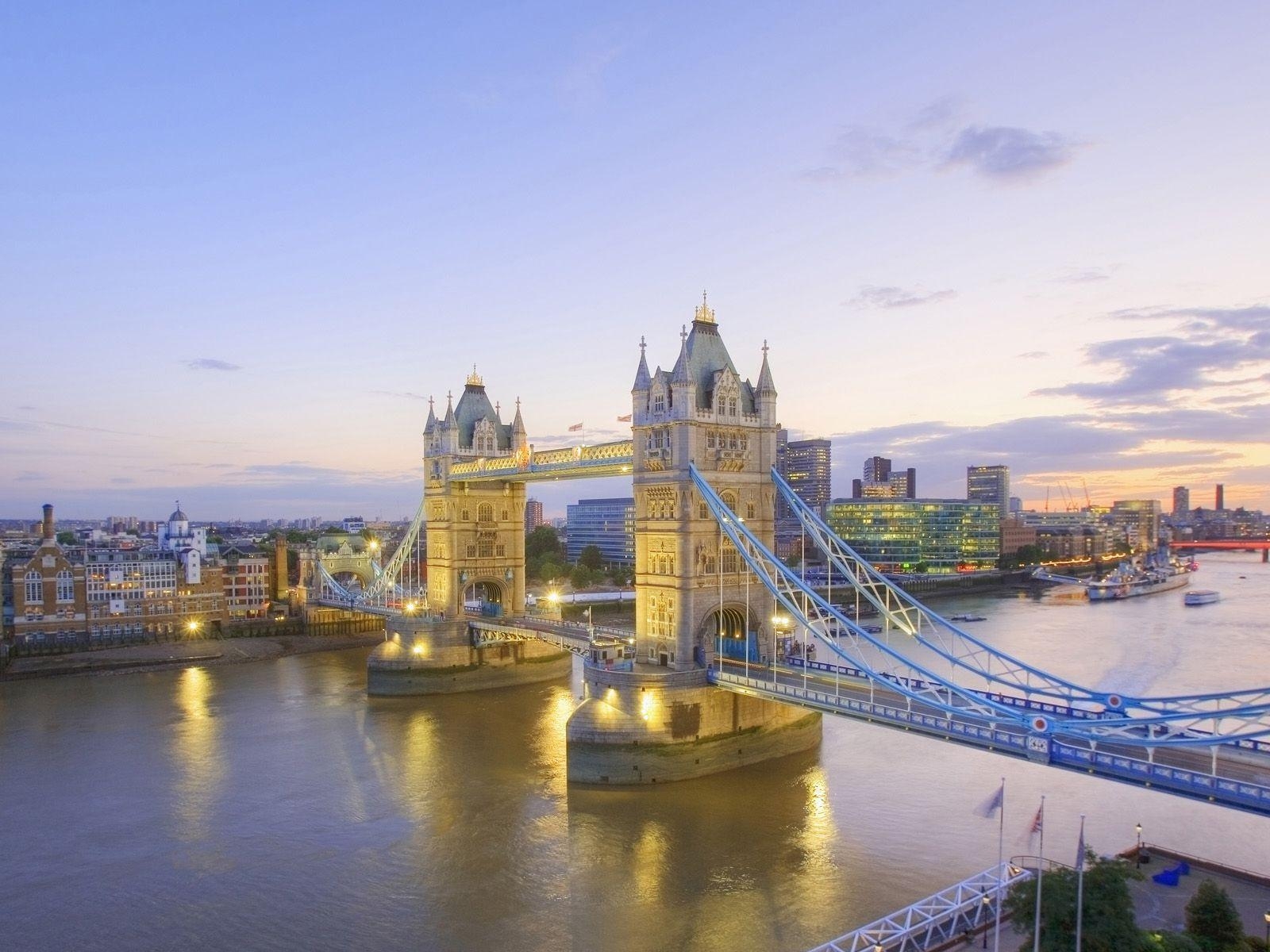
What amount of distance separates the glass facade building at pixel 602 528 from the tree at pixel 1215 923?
5911 inches

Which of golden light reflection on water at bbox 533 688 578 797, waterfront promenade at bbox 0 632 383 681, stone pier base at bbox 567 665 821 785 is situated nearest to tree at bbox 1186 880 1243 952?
stone pier base at bbox 567 665 821 785

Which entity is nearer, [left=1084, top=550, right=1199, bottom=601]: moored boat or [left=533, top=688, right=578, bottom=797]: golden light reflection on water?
[left=533, top=688, right=578, bottom=797]: golden light reflection on water

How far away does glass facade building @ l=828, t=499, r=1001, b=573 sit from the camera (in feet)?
530

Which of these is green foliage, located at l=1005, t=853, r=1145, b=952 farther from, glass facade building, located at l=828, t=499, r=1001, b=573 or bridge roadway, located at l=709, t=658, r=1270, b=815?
glass facade building, located at l=828, t=499, r=1001, b=573

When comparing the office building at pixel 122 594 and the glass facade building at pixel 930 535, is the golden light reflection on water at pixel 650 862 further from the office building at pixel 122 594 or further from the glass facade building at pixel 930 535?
the glass facade building at pixel 930 535

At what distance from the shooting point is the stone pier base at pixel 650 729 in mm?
36594

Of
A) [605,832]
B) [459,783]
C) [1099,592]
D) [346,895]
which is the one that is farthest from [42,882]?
[1099,592]

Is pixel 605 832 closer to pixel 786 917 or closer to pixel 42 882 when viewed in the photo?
pixel 786 917

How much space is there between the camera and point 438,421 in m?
62.2

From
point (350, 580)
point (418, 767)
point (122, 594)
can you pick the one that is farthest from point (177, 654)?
point (418, 767)

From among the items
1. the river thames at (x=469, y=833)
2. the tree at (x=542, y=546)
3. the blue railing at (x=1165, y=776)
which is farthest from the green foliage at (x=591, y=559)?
the blue railing at (x=1165, y=776)

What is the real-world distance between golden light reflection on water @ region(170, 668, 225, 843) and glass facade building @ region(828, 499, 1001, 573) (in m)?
126

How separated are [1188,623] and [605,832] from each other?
75733mm

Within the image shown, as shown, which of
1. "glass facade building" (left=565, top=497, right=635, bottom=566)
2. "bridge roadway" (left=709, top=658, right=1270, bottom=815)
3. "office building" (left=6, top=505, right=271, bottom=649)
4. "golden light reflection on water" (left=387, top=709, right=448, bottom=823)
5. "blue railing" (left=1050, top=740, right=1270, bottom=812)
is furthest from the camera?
"glass facade building" (left=565, top=497, right=635, bottom=566)
